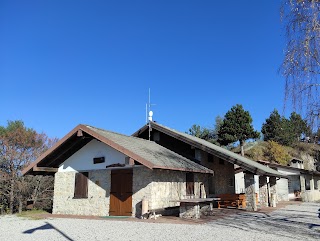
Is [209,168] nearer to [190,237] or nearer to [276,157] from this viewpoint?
[190,237]

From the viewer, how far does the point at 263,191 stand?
18.1m

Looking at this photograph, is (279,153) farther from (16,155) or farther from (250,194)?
(16,155)

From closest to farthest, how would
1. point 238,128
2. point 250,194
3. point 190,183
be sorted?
point 250,194 → point 190,183 → point 238,128

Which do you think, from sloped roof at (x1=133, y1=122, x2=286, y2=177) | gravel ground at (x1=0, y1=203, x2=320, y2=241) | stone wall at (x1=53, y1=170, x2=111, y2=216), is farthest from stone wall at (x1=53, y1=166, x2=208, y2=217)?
gravel ground at (x1=0, y1=203, x2=320, y2=241)

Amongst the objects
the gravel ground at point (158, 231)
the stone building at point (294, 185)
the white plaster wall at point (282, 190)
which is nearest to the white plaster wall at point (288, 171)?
the stone building at point (294, 185)

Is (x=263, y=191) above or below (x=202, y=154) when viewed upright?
below

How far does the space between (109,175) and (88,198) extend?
1.59 metres

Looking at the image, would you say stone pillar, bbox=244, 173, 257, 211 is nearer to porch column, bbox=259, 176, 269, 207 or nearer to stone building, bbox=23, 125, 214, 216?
stone building, bbox=23, 125, 214, 216

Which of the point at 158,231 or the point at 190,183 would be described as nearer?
the point at 158,231

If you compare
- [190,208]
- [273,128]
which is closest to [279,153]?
[273,128]

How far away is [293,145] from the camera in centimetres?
5009

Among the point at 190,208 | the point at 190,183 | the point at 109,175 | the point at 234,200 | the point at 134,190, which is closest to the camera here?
the point at 190,208

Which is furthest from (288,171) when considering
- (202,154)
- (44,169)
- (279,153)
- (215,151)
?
(44,169)

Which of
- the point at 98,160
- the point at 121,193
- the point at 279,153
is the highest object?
the point at 279,153
